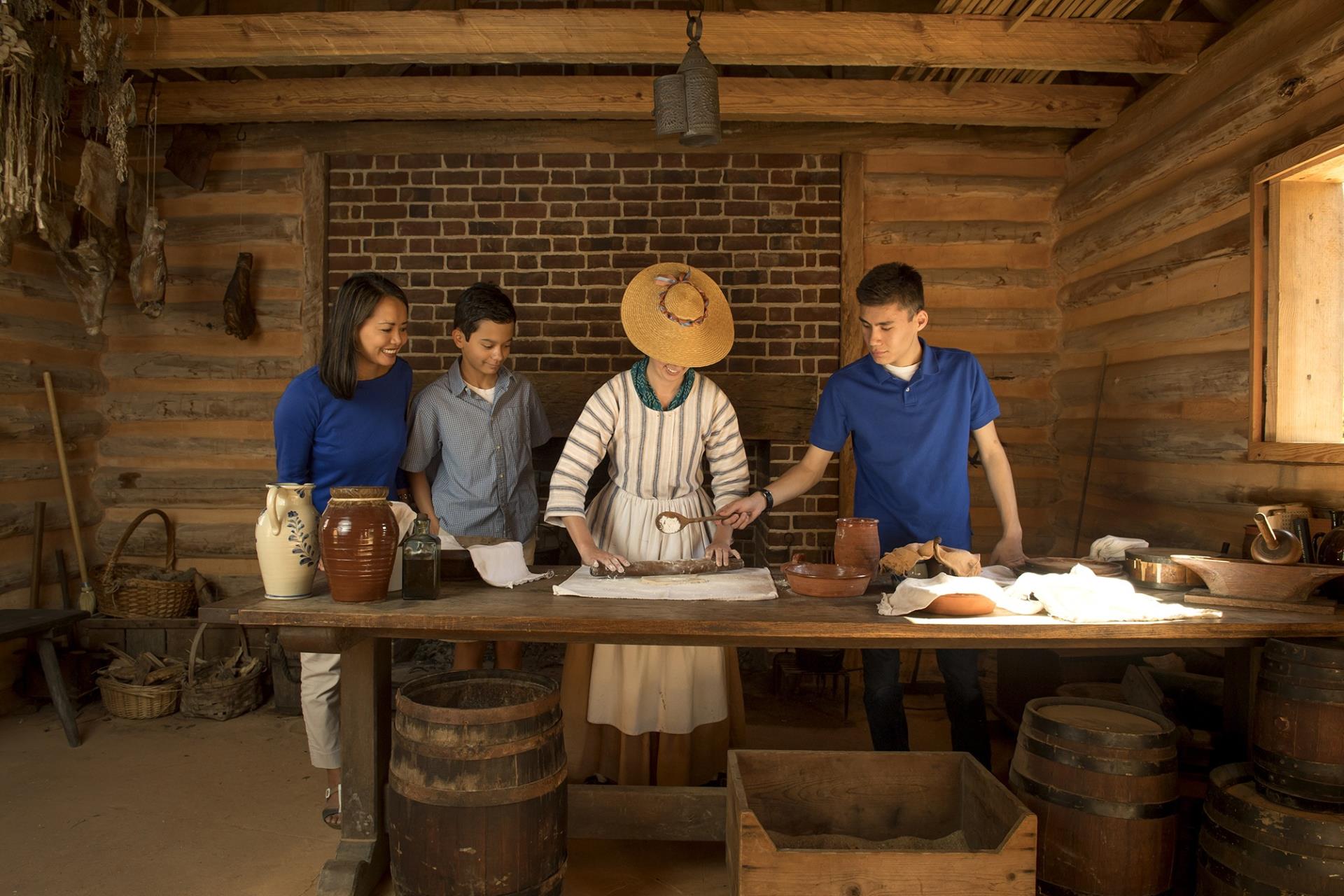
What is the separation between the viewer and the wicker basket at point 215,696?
4715 millimetres

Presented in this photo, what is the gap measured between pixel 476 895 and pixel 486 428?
1.87 metres

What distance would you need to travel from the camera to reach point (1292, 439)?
3523mm

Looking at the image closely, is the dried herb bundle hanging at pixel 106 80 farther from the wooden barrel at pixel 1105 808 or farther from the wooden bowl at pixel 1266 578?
the wooden bowl at pixel 1266 578

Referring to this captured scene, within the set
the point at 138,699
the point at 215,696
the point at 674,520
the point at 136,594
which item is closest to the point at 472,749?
the point at 674,520

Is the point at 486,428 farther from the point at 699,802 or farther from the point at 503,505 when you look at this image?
the point at 699,802

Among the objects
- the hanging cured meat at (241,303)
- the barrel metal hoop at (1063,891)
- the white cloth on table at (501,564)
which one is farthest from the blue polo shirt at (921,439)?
the hanging cured meat at (241,303)

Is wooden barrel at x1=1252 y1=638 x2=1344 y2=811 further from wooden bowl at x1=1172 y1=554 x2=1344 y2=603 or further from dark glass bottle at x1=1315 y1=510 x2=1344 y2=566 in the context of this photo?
dark glass bottle at x1=1315 y1=510 x2=1344 y2=566

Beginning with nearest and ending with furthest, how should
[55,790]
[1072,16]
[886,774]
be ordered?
[886,774] → [55,790] → [1072,16]

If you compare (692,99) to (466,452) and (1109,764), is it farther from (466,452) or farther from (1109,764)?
(1109,764)

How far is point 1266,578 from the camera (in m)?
2.62

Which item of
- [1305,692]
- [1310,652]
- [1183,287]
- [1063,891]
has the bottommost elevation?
[1063,891]

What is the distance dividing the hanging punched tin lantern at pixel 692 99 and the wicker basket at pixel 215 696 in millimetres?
3594

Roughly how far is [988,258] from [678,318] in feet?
9.78

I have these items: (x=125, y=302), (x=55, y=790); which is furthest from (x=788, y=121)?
(x=55, y=790)
